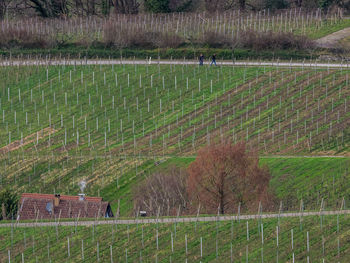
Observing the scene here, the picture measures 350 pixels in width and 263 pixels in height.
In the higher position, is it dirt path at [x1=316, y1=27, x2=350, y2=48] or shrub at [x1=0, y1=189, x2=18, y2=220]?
dirt path at [x1=316, y1=27, x2=350, y2=48]

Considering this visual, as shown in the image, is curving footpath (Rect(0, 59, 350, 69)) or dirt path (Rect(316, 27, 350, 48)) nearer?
curving footpath (Rect(0, 59, 350, 69))

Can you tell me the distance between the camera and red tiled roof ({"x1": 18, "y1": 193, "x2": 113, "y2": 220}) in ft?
224

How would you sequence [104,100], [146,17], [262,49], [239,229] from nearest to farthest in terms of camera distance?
[239,229], [104,100], [262,49], [146,17]

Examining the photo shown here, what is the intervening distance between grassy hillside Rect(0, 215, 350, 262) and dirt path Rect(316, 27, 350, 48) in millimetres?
51006

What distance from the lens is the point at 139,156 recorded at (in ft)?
265

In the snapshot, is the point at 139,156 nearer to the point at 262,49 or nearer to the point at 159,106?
the point at 159,106

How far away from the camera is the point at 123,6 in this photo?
438 ft

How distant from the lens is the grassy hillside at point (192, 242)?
53.2 metres

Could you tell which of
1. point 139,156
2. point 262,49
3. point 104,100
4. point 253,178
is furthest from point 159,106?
point 253,178

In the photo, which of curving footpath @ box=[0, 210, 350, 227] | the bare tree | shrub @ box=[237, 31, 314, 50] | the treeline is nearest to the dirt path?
Answer: shrub @ box=[237, 31, 314, 50]

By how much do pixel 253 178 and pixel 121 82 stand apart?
32268mm

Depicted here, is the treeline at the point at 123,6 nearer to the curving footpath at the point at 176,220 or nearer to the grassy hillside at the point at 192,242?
the curving footpath at the point at 176,220

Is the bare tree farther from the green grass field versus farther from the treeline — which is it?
the green grass field

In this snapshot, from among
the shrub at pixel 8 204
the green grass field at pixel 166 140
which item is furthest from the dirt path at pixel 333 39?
the shrub at pixel 8 204
